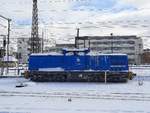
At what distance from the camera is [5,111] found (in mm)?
14680

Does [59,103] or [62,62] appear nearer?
[59,103]

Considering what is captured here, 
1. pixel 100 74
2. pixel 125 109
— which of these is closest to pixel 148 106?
pixel 125 109

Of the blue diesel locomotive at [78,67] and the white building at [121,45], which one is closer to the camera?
the blue diesel locomotive at [78,67]

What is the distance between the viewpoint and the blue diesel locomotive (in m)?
36.5

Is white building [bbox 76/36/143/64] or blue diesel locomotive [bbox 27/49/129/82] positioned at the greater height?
white building [bbox 76/36/143/64]

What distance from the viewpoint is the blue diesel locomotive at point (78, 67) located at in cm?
3653

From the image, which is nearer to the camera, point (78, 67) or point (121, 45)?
point (78, 67)

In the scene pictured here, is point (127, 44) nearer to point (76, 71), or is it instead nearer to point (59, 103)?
point (76, 71)

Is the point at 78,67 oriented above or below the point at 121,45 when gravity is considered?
below

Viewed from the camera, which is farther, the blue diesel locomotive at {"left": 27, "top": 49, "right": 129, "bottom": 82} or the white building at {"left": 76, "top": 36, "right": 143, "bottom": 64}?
the white building at {"left": 76, "top": 36, "right": 143, "bottom": 64}

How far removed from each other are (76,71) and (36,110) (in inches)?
879

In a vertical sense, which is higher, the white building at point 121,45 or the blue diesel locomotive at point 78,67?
the white building at point 121,45

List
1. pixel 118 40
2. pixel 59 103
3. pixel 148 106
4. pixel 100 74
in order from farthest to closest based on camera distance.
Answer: pixel 118 40, pixel 100 74, pixel 59 103, pixel 148 106

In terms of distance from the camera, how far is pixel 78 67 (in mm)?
37625
